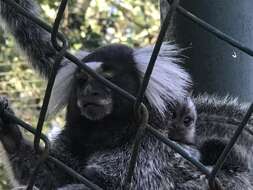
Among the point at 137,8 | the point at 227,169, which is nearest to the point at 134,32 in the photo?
the point at 137,8

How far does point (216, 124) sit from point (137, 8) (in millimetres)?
5260

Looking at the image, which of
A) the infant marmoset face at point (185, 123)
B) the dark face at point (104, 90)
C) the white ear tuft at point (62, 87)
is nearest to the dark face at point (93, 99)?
the dark face at point (104, 90)

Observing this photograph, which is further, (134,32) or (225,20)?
(134,32)

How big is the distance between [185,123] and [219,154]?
1.22 ft

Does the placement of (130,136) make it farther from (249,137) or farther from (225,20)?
(225,20)

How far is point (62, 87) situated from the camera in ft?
11.5

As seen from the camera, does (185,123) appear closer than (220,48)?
No

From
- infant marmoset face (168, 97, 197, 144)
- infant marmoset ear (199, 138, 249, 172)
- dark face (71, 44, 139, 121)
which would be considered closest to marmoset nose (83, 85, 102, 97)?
dark face (71, 44, 139, 121)

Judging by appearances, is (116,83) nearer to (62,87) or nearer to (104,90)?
(104,90)

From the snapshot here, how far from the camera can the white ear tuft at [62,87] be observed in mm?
3453

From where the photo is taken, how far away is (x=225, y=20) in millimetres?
2691

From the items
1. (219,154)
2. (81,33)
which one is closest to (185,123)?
(219,154)

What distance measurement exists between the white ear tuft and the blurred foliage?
329 cm

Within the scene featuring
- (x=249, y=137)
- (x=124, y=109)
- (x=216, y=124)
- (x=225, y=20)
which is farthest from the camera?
(x=124, y=109)
